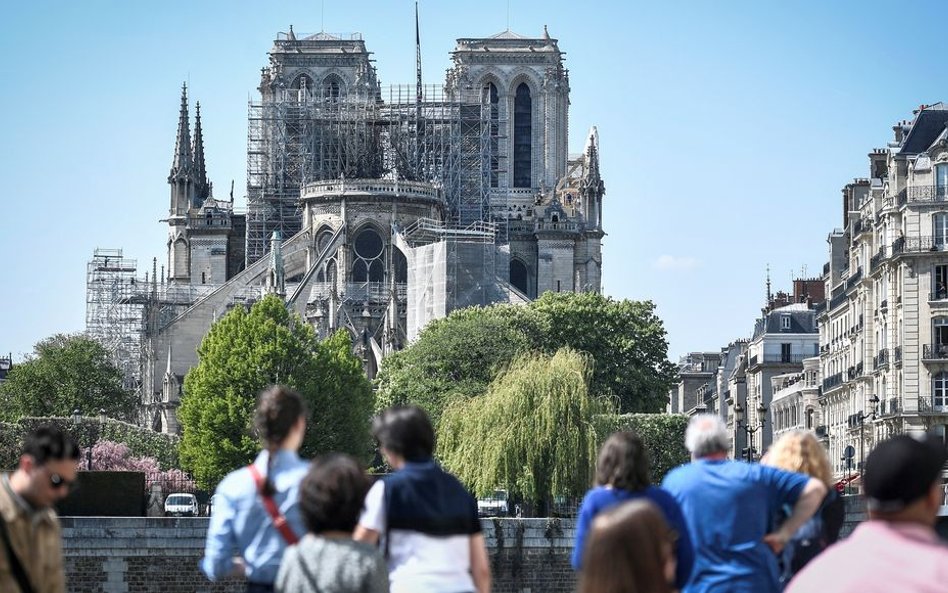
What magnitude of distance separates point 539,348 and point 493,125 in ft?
143

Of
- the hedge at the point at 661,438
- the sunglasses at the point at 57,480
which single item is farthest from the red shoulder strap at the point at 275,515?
the hedge at the point at 661,438

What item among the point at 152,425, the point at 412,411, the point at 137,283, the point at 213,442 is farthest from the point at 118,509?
the point at 137,283

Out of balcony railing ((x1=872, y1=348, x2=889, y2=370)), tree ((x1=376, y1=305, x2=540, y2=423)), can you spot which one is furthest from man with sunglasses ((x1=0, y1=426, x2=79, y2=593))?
tree ((x1=376, y1=305, x2=540, y2=423))

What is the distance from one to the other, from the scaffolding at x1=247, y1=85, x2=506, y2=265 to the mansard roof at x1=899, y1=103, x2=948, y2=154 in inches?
1980

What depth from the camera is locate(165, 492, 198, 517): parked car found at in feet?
175

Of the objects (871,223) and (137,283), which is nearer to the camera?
(871,223)

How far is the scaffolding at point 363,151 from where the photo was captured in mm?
112562

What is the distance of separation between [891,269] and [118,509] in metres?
25.3

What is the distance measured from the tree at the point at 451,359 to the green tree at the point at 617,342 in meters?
2.91

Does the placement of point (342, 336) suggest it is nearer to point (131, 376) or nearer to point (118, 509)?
point (118, 509)

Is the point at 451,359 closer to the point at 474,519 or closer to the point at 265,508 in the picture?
the point at 265,508

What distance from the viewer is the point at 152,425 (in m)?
93.5

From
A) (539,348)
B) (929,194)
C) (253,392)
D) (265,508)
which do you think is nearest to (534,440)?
(929,194)

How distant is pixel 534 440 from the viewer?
175 ft
